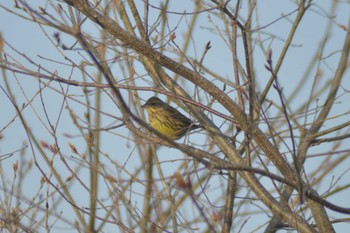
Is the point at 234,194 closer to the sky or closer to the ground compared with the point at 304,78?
closer to the ground

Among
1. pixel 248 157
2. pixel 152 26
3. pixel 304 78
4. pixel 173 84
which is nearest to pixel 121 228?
pixel 248 157

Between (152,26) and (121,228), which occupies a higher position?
(152,26)

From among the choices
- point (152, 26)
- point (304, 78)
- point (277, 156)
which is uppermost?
point (304, 78)

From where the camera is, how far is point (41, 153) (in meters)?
5.75

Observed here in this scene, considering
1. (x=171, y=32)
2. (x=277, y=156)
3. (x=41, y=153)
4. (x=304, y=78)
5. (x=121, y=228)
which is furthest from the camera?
(x=304, y=78)

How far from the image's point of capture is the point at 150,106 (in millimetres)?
7594

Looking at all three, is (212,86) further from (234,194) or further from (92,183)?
(92,183)

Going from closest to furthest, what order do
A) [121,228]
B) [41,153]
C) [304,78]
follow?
[121,228] < [41,153] < [304,78]

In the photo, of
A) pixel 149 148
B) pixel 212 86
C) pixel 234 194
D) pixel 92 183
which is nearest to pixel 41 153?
pixel 92 183

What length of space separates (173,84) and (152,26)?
568 mm

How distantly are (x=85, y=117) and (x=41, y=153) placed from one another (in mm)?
907

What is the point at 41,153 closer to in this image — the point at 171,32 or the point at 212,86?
the point at 171,32

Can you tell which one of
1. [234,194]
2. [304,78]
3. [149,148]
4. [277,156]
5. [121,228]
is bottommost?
[121,228]

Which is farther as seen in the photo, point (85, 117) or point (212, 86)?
point (85, 117)
